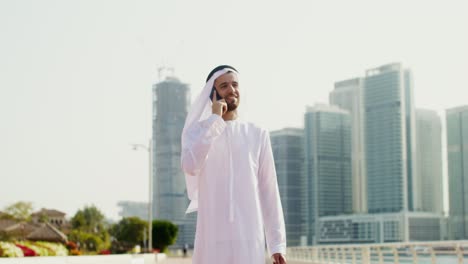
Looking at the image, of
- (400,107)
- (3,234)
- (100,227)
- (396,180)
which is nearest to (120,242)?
(3,234)

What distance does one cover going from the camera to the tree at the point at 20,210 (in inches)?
3874

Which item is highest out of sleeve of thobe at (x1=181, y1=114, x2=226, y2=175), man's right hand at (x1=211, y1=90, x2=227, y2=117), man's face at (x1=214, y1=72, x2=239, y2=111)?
man's face at (x1=214, y1=72, x2=239, y2=111)

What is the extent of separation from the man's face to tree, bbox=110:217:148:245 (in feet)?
313

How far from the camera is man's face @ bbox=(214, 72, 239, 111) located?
4066 mm

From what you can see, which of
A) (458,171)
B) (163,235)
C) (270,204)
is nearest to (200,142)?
(270,204)

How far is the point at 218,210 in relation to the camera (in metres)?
3.94

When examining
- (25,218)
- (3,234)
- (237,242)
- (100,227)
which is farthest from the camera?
(100,227)

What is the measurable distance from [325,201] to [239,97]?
191893 mm

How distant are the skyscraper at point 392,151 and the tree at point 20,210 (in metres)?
94.2

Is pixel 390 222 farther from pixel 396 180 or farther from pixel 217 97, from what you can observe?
pixel 217 97

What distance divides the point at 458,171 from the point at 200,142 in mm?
192949

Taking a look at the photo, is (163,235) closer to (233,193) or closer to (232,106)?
(232,106)

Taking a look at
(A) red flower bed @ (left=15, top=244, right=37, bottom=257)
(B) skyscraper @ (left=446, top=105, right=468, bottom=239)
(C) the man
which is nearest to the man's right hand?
(C) the man

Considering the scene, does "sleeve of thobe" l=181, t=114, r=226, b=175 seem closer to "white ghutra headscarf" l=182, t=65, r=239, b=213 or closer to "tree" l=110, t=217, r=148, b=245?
"white ghutra headscarf" l=182, t=65, r=239, b=213
